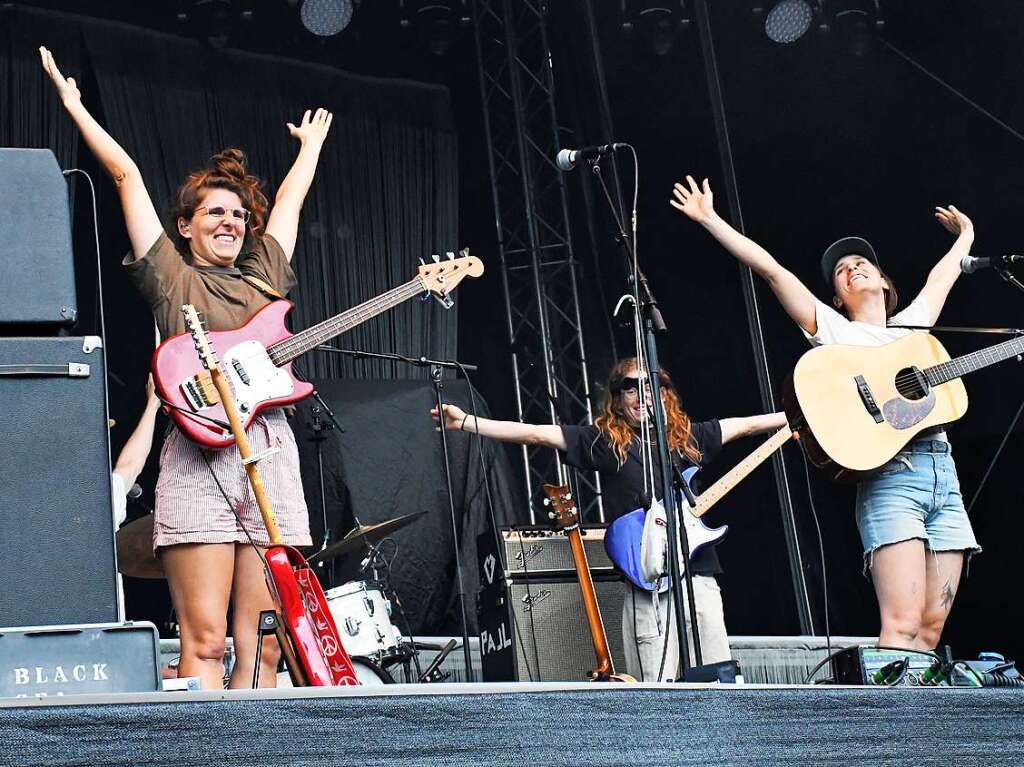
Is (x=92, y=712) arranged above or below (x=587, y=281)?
below

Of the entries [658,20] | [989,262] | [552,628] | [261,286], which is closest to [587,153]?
[261,286]


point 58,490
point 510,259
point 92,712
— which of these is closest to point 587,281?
point 510,259

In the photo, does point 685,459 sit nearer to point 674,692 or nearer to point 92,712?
point 674,692

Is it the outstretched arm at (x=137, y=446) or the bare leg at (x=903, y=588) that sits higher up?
the outstretched arm at (x=137, y=446)

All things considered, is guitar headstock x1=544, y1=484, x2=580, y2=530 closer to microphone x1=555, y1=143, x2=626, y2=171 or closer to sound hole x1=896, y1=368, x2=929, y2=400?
sound hole x1=896, y1=368, x2=929, y2=400

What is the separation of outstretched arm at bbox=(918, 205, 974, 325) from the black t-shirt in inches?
37.4

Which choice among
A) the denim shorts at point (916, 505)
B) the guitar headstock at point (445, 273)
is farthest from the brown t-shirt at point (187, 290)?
the denim shorts at point (916, 505)

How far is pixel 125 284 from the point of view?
22.9ft

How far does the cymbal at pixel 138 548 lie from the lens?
185 inches

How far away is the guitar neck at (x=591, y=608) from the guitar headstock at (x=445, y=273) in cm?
104

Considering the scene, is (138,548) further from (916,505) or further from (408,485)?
(916,505)

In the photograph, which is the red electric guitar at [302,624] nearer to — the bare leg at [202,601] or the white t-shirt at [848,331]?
the bare leg at [202,601]

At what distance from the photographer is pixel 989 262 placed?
13.5ft

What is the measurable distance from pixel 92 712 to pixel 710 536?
3330 mm
